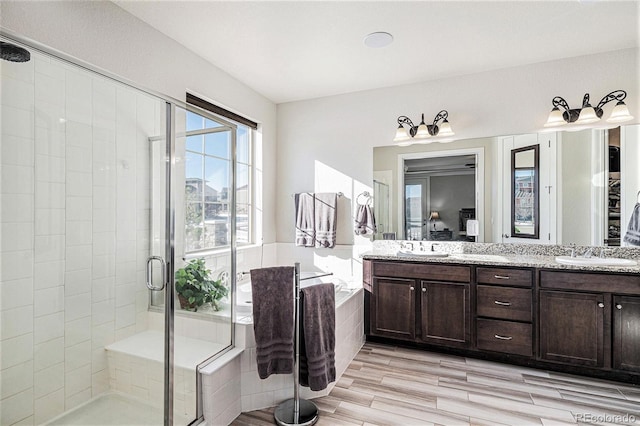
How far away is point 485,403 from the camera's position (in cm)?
223

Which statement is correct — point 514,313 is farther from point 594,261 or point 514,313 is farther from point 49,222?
point 49,222

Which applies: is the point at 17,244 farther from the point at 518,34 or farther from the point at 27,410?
the point at 518,34

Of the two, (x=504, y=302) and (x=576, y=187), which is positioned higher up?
(x=576, y=187)

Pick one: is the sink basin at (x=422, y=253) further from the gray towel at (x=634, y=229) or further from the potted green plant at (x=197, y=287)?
the potted green plant at (x=197, y=287)

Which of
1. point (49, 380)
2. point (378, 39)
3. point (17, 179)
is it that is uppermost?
point (378, 39)

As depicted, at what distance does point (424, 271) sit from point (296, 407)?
5.10 feet

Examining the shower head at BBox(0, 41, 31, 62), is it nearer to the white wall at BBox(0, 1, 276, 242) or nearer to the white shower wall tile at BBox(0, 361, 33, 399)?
the white wall at BBox(0, 1, 276, 242)

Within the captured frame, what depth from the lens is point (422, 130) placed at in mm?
3293

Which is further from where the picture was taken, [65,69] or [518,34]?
[518,34]

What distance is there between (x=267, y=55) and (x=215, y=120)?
2.87 feet

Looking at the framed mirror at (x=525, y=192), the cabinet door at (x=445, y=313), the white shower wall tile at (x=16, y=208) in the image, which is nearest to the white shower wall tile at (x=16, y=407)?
the white shower wall tile at (x=16, y=208)

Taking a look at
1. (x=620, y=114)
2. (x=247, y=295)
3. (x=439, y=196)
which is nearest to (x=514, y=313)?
(x=439, y=196)

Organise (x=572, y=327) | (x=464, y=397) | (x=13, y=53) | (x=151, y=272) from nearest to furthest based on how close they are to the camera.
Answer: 1. (x=13, y=53)
2. (x=151, y=272)
3. (x=464, y=397)
4. (x=572, y=327)

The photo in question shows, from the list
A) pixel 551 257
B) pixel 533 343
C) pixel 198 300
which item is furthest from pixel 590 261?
pixel 198 300
